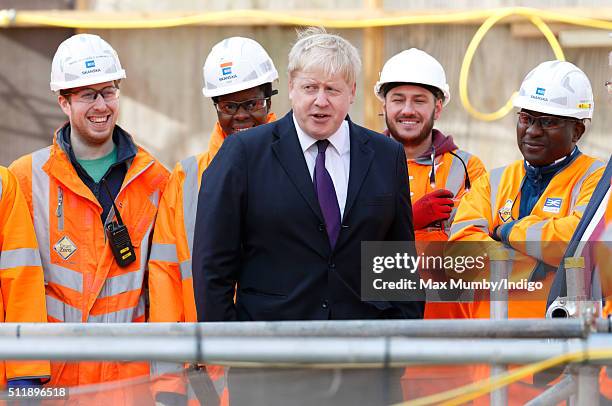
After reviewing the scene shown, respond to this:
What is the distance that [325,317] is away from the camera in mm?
3965

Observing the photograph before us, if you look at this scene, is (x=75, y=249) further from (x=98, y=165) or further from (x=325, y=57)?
(x=325, y=57)

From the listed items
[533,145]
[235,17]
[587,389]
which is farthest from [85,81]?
[587,389]

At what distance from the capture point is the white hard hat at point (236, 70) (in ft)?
16.8

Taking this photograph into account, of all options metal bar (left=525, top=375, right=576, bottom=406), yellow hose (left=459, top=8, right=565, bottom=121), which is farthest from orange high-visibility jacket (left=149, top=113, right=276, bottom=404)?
yellow hose (left=459, top=8, right=565, bottom=121)

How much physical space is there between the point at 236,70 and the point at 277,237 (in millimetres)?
1390

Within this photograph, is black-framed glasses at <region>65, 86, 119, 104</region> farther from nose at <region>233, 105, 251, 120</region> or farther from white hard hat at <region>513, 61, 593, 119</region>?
white hard hat at <region>513, 61, 593, 119</region>

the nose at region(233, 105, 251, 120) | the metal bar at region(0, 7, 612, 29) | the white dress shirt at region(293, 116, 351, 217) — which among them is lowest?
the white dress shirt at region(293, 116, 351, 217)

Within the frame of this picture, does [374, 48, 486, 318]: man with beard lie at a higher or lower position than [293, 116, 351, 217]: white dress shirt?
higher

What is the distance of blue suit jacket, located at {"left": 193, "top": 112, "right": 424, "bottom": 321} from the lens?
3.99 metres

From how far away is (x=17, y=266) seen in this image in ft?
14.8

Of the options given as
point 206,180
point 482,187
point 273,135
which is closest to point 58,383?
point 206,180

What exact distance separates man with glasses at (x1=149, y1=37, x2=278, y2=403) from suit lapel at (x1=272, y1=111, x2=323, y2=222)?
877mm

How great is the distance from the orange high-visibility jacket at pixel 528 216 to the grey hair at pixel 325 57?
107cm

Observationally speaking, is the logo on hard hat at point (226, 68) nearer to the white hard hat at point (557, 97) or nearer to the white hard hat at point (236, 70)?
the white hard hat at point (236, 70)
